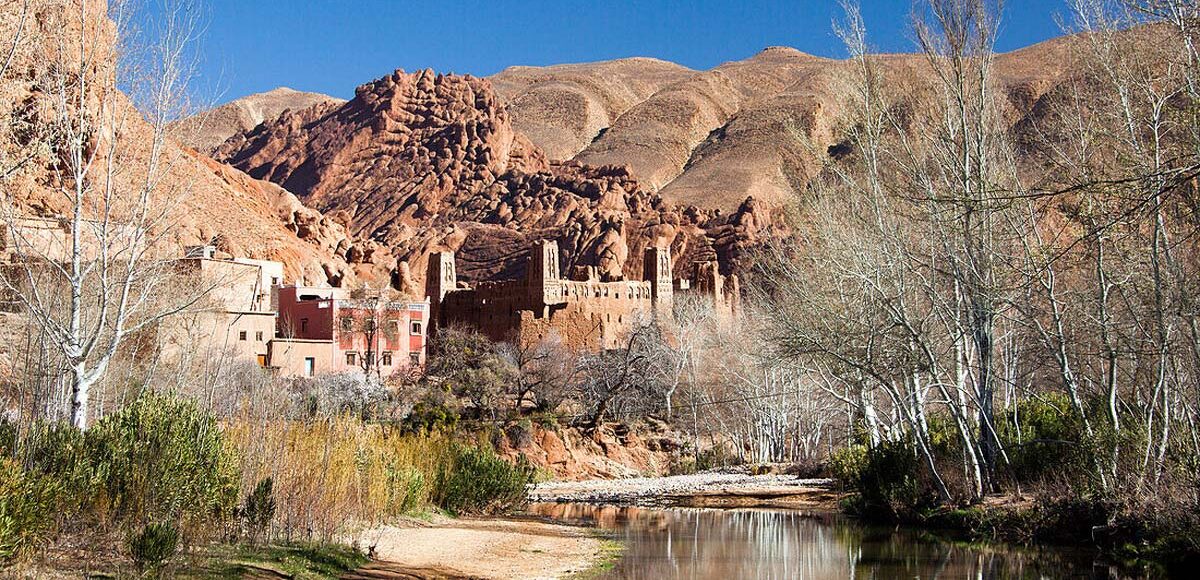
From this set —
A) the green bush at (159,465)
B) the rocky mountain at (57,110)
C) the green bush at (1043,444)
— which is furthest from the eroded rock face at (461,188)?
the green bush at (159,465)

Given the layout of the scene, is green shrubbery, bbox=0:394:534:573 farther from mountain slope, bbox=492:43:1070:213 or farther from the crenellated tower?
mountain slope, bbox=492:43:1070:213

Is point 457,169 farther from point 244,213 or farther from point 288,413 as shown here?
point 288,413

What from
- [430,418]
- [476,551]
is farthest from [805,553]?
[430,418]

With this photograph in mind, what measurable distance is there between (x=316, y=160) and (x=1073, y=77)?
496ft

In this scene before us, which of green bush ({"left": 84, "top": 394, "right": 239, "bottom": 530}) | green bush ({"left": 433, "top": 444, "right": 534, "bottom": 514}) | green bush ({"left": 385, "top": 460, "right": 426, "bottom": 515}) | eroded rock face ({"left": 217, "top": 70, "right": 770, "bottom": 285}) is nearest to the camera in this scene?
green bush ({"left": 84, "top": 394, "right": 239, "bottom": 530})

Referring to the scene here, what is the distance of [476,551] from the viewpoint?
55.6 ft

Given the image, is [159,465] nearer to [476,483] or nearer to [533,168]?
[476,483]

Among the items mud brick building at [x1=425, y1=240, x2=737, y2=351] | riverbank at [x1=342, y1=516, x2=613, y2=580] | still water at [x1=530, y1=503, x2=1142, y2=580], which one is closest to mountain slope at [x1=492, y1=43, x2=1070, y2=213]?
mud brick building at [x1=425, y1=240, x2=737, y2=351]

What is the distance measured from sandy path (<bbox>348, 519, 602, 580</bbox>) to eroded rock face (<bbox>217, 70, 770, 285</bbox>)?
2716 inches

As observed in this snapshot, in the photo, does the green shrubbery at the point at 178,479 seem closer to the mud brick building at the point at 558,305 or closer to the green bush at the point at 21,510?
the green bush at the point at 21,510

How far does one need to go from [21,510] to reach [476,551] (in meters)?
8.48

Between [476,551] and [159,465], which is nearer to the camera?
[159,465]

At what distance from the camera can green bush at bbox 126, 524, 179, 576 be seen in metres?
10.0

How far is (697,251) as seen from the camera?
111m
